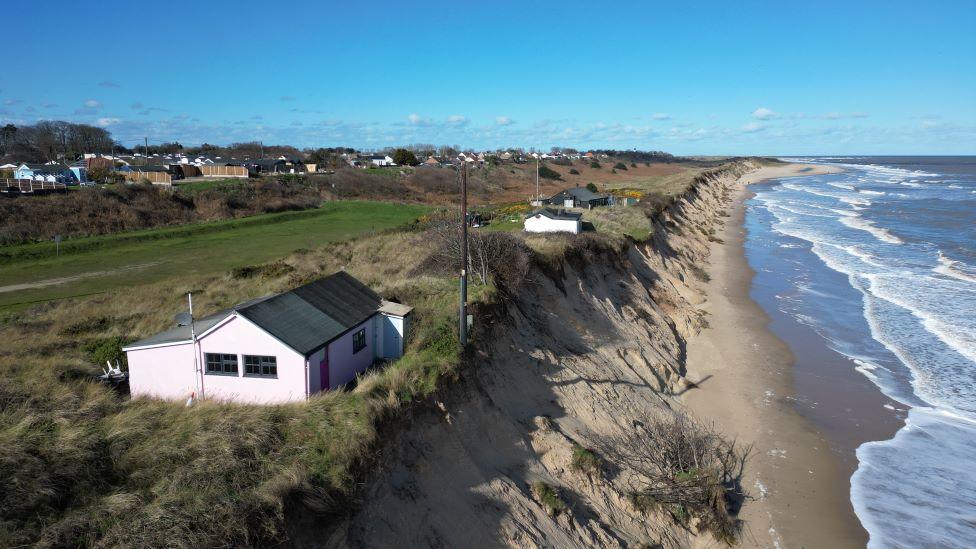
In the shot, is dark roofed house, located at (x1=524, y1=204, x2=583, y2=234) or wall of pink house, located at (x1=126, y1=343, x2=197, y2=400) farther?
dark roofed house, located at (x1=524, y1=204, x2=583, y2=234)

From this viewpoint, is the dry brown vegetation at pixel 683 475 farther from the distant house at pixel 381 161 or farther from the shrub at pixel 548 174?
the distant house at pixel 381 161

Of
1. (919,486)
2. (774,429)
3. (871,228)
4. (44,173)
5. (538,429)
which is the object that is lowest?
(919,486)

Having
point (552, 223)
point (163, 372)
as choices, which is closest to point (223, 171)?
point (552, 223)

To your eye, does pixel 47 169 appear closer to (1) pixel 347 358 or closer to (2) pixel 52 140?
(2) pixel 52 140

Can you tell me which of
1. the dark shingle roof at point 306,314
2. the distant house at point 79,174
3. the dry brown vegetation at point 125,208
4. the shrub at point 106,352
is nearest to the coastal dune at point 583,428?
the dark shingle roof at point 306,314

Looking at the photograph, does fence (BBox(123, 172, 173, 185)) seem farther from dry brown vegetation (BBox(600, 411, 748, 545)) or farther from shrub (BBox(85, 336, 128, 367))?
dry brown vegetation (BBox(600, 411, 748, 545))

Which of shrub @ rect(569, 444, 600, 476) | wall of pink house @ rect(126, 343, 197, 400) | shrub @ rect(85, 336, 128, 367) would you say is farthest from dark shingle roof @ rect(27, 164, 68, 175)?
shrub @ rect(569, 444, 600, 476)
